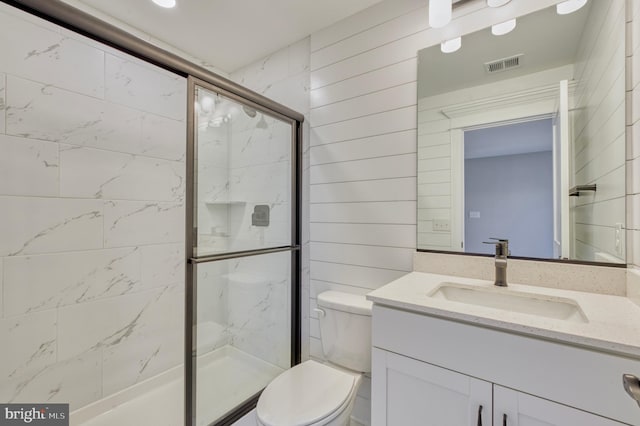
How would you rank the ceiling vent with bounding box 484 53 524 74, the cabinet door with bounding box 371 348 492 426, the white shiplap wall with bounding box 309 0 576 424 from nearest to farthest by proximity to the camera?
the cabinet door with bounding box 371 348 492 426 < the ceiling vent with bounding box 484 53 524 74 < the white shiplap wall with bounding box 309 0 576 424

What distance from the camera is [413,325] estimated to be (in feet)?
3.18

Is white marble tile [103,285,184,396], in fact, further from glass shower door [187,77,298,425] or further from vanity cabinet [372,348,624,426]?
vanity cabinet [372,348,624,426]

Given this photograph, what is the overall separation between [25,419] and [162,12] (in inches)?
92.6

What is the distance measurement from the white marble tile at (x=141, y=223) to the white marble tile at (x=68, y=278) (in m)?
0.08

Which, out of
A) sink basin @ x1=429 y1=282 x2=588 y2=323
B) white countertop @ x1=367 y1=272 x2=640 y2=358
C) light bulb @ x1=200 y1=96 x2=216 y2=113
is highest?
light bulb @ x1=200 y1=96 x2=216 y2=113

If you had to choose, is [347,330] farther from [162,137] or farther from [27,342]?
[162,137]

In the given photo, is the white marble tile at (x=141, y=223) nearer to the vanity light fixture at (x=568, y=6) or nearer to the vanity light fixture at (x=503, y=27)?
the vanity light fixture at (x=503, y=27)

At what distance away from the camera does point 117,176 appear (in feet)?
5.82

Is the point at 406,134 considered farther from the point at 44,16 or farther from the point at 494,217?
the point at 44,16

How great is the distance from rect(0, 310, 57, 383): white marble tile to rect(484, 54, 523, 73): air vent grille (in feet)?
8.50

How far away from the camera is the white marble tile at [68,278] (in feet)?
4.66

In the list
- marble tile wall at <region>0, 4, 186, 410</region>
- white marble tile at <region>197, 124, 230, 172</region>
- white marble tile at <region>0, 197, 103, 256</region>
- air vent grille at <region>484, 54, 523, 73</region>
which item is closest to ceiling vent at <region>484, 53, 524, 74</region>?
air vent grille at <region>484, 54, 523, 73</region>

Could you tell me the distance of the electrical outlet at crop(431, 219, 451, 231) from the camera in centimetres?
144

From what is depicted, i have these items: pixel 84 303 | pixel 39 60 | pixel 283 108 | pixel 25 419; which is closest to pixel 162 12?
pixel 39 60
